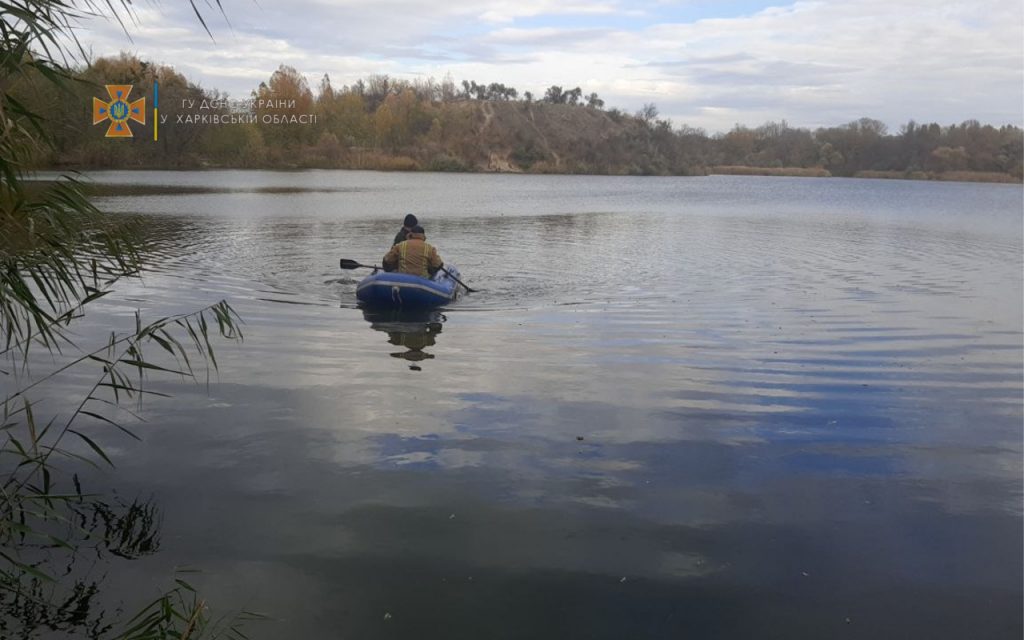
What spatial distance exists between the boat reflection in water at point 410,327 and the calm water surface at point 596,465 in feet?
0.21

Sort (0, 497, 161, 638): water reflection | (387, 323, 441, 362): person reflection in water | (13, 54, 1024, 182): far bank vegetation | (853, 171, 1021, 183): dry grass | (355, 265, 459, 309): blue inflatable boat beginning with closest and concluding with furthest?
(0, 497, 161, 638): water reflection → (387, 323, 441, 362): person reflection in water → (355, 265, 459, 309): blue inflatable boat → (13, 54, 1024, 182): far bank vegetation → (853, 171, 1021, 183): dry grass

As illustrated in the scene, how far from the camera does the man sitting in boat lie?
41.1 ft

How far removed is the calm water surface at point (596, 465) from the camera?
4426 mm

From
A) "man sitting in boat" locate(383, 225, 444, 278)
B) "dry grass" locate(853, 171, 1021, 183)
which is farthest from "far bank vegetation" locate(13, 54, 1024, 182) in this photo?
"man sitting in boat" locate(383, 225, 444, 278)

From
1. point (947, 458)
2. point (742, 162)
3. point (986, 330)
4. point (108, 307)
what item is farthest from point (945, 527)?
point (742, 162)

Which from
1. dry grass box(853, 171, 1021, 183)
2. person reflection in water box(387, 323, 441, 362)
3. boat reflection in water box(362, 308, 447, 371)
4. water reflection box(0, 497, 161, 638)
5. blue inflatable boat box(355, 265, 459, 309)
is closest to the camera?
water reflection box(0, 497, 161, 638)

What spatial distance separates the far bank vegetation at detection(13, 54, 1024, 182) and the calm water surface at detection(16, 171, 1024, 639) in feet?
128

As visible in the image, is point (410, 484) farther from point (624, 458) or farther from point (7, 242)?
point (7, 242)

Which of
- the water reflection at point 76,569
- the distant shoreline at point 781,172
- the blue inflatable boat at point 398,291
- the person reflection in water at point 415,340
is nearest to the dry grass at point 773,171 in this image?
the distant shoreline at point 781,172

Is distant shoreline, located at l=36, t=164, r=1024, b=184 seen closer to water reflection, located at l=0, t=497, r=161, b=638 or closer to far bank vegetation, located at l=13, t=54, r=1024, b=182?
far bank vegetation, located at l=13, t=54, r=1024, b=182

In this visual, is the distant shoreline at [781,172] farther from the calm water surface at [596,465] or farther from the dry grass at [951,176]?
the calm water surface at [596,465]

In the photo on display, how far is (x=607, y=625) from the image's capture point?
420 cm

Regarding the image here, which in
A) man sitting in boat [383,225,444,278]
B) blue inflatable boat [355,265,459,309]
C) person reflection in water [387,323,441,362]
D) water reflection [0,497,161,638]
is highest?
man sitting in boat [383,225,444,278]

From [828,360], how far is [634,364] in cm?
214
